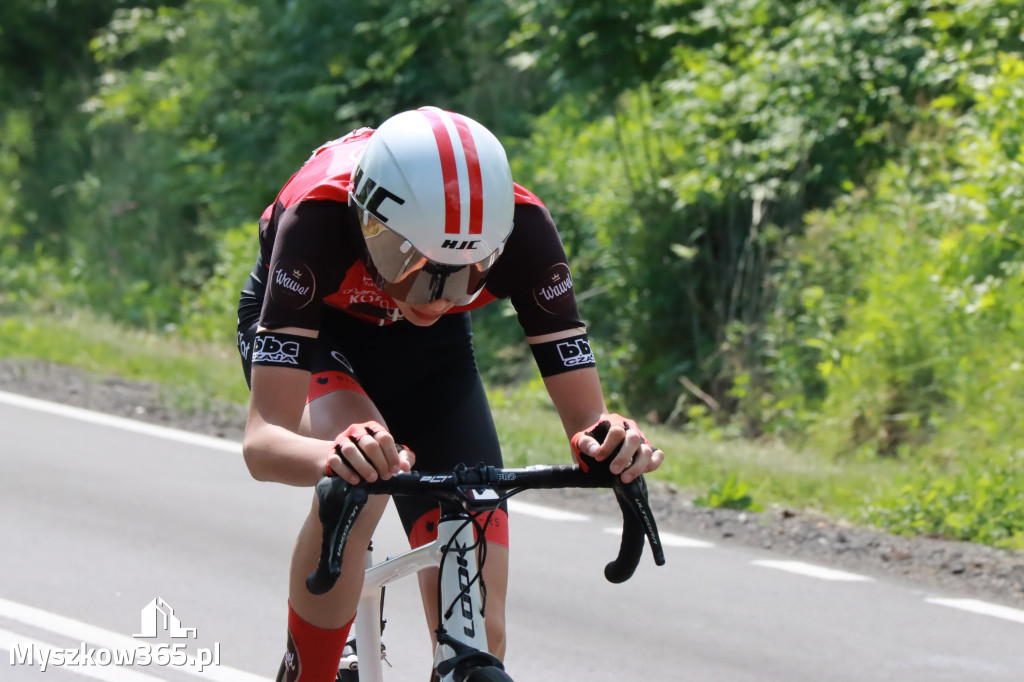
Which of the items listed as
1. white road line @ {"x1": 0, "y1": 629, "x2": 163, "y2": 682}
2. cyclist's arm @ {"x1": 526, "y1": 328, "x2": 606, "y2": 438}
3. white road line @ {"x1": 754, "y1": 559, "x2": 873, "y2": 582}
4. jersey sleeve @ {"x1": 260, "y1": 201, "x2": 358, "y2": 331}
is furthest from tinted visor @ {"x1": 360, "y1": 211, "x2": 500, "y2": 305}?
white road line @ {"x1": 754, "y1": 559, "x2": 873, "y2": 582}

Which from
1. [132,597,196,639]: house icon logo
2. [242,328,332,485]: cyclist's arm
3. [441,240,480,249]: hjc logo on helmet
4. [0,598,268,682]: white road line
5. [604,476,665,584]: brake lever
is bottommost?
[132,597,196,639]: house icon logo

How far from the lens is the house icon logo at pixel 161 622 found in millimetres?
4957

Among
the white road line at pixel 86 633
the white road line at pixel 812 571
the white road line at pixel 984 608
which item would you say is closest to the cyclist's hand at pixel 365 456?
the white road line at pixel 86 633

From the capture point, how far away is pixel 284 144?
18.4 m

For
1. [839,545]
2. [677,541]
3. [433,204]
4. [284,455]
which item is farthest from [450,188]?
[839,545]

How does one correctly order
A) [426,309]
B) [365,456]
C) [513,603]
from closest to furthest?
[365,456] → [426,309] → [513,603]

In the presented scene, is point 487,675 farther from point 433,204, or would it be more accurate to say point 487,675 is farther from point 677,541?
point 677,541

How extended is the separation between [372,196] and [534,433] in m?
6.32

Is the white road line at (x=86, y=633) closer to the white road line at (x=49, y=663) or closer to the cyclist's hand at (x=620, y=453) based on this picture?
the white road line at (x=49, y=663)

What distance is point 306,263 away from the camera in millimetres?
2969

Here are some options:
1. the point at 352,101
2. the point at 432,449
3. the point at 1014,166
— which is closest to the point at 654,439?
the point at 1014,166

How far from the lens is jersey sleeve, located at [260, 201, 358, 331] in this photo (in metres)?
2.95

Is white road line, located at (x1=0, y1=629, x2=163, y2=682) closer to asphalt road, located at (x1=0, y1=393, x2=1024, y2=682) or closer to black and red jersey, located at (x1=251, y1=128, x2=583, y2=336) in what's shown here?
asphalt road, located at (x1=0, y1=393, x2=1024, y2=682)

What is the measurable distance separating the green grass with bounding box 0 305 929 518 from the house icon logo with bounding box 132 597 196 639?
10.3 ft
